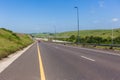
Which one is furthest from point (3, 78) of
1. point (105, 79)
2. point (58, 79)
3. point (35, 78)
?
point (105, 79)

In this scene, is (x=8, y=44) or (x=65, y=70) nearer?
(x=65, y=70)

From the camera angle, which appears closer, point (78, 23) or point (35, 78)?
point (35, 78)

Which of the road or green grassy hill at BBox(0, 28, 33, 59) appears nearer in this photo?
the road

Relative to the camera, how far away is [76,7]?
66375 millimetres

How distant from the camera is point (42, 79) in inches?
404

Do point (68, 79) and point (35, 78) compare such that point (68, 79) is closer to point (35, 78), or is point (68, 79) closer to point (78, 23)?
point (35, 78)

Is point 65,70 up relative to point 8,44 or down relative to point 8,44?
up

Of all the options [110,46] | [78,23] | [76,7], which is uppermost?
[76,7]

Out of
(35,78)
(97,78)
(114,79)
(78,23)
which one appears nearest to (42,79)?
(35,78)

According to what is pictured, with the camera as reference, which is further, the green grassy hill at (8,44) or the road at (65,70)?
the green grassy hill at (8,44)

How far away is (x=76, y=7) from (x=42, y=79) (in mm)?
57217

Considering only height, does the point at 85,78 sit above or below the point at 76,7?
below

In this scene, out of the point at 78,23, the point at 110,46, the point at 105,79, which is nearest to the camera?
the point at 105,79

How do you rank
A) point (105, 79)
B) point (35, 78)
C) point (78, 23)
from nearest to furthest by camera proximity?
point (105, 79)
point (35, 78)
point (78, 23)
